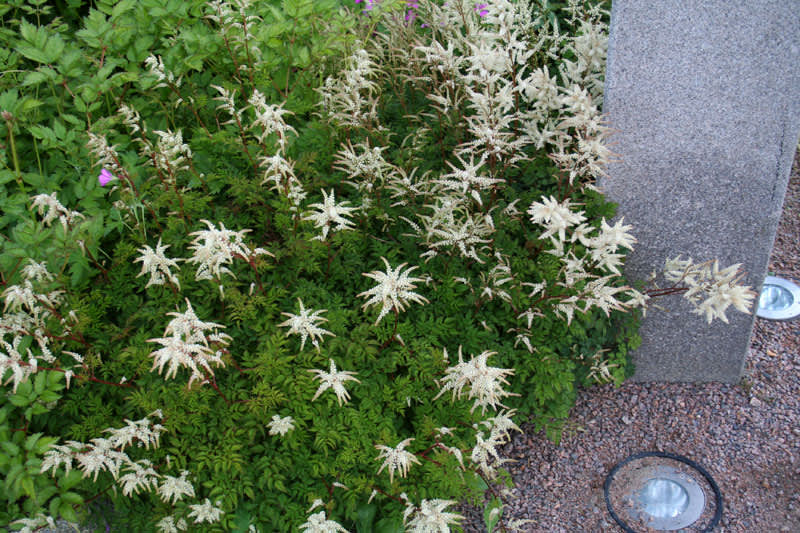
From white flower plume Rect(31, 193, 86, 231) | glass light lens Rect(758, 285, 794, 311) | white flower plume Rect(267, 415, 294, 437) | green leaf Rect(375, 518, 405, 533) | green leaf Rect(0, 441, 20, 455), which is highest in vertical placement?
white flower plume Rect(31, 193, 86, 231)

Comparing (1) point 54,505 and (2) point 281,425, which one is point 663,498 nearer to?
(2) point 281,425

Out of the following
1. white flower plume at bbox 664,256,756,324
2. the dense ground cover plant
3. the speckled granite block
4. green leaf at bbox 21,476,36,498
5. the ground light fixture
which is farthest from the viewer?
the ground light fixture

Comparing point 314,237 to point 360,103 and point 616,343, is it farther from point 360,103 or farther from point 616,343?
point 616,343

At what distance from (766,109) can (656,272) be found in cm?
87

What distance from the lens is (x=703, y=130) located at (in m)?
2.66

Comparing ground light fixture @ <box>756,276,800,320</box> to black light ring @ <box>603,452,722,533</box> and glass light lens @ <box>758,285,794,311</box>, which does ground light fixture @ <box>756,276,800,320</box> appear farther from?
black light ring @ <box>603,452,722,533</box>

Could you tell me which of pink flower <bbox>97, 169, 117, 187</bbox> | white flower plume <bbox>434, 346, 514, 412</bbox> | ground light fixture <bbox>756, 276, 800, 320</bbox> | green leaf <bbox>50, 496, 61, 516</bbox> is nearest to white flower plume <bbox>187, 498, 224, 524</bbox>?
green leaf <bbox>50, 496, 61, 516</bbox>

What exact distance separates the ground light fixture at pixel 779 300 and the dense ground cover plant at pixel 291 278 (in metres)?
1.10

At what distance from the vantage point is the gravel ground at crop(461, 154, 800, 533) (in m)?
2.69

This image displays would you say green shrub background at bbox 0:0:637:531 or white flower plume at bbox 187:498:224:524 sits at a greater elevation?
green shrub background at bbox 0:0:637:531

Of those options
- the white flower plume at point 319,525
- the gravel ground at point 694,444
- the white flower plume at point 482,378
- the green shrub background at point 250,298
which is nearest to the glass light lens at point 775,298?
the gravel ground at point 694,444

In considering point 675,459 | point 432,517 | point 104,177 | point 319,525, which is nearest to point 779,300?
point 675,459

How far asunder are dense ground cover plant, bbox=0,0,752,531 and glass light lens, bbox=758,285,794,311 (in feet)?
3.76

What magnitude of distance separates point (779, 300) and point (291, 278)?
2.92 meters
